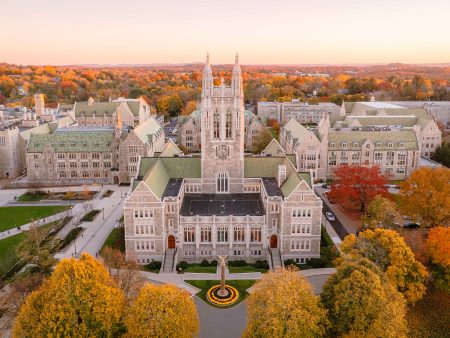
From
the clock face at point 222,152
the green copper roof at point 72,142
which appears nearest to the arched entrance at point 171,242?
the clock face at point 222,152

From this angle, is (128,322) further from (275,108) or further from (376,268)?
(275,108)

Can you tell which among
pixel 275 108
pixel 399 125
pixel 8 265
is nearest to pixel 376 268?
pixel 8 265

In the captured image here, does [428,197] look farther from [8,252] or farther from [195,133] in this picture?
[195,133]

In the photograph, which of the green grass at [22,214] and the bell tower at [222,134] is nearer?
the bell tower at [222,134]

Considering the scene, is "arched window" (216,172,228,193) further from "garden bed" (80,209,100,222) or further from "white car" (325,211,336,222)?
"garden bed" (80,209,100,222)

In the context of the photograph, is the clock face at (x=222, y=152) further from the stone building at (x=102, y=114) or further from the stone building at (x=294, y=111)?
the stone building at (x=294, y=111)

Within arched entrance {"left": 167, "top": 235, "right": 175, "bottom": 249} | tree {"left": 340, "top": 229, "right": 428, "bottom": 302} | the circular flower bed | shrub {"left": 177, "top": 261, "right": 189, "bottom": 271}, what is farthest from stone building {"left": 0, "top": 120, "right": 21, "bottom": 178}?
tree {"left": 340, "top": 229, "right": 428, "bottom": 302}

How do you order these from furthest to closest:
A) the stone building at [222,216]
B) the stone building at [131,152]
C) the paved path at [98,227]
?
the stone building at [131,152] < the paved path at [98,227] < the stone building at [222,216]
